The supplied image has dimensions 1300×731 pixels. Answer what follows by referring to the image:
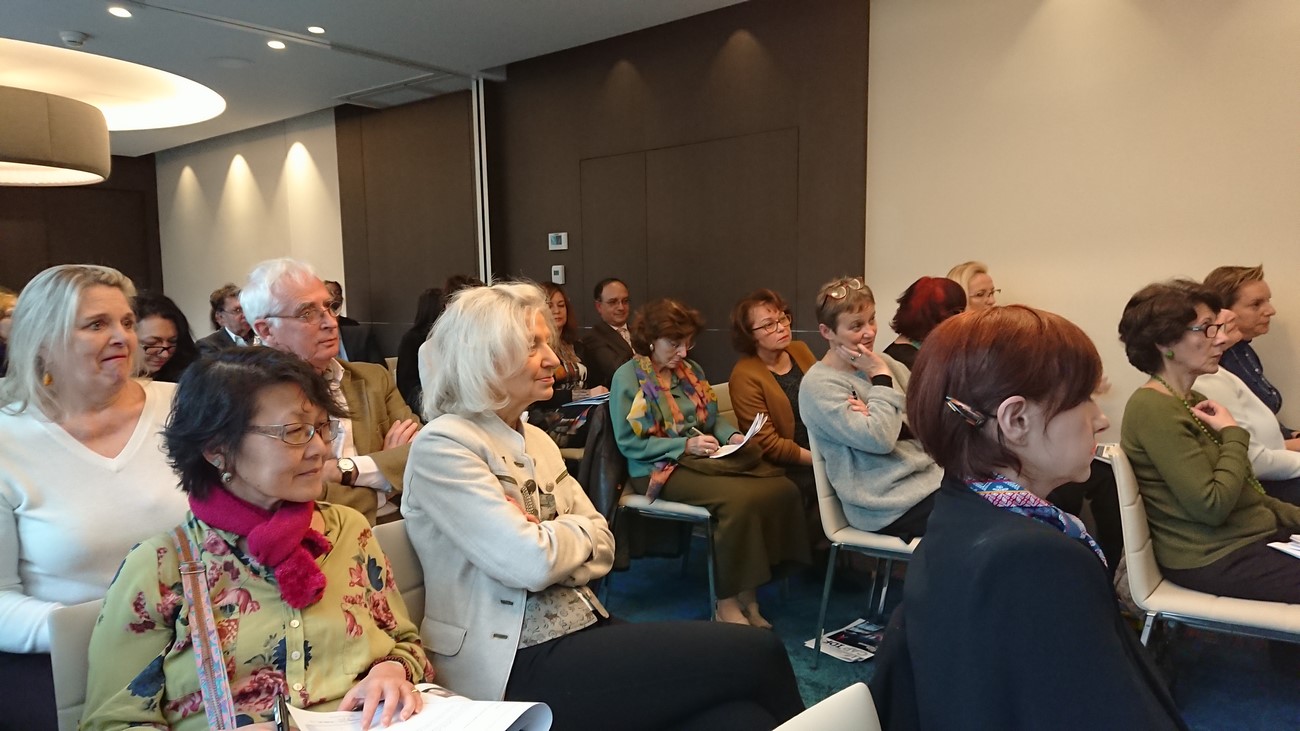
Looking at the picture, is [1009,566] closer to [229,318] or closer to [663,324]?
[663,324]

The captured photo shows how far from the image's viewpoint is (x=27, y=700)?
1.45 metres

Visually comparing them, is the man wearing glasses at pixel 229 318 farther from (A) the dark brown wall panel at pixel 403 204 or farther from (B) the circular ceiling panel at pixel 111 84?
(A) the dark brown wall panel at pixel 403 204

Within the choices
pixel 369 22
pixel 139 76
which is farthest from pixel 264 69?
pixel 139 76

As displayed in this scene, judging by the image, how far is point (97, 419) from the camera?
1718 millimetres

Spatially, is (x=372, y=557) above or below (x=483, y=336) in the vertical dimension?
below

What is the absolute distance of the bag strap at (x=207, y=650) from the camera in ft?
3.95

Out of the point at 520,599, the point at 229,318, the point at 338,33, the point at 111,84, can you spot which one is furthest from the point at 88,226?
the point at 520,599

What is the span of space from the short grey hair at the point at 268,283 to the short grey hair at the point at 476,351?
0.67m

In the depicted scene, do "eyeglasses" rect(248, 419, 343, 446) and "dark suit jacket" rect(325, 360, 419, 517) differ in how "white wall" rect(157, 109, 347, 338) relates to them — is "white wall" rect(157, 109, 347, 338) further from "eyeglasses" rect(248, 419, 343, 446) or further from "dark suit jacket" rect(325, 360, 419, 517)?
"eyeglasses" rect(248, 419, 343, 446)

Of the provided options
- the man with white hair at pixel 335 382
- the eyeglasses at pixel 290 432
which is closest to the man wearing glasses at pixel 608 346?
the man with white hair at pixel 335 382

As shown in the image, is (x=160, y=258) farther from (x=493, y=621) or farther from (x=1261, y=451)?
(x=1261, y=451)

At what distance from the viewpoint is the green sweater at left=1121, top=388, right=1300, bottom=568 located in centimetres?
224

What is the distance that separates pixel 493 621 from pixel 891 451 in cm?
170

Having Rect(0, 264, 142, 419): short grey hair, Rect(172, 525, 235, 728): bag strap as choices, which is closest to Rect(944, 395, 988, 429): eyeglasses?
Rect(172, 525, 235, 728): bag strap
